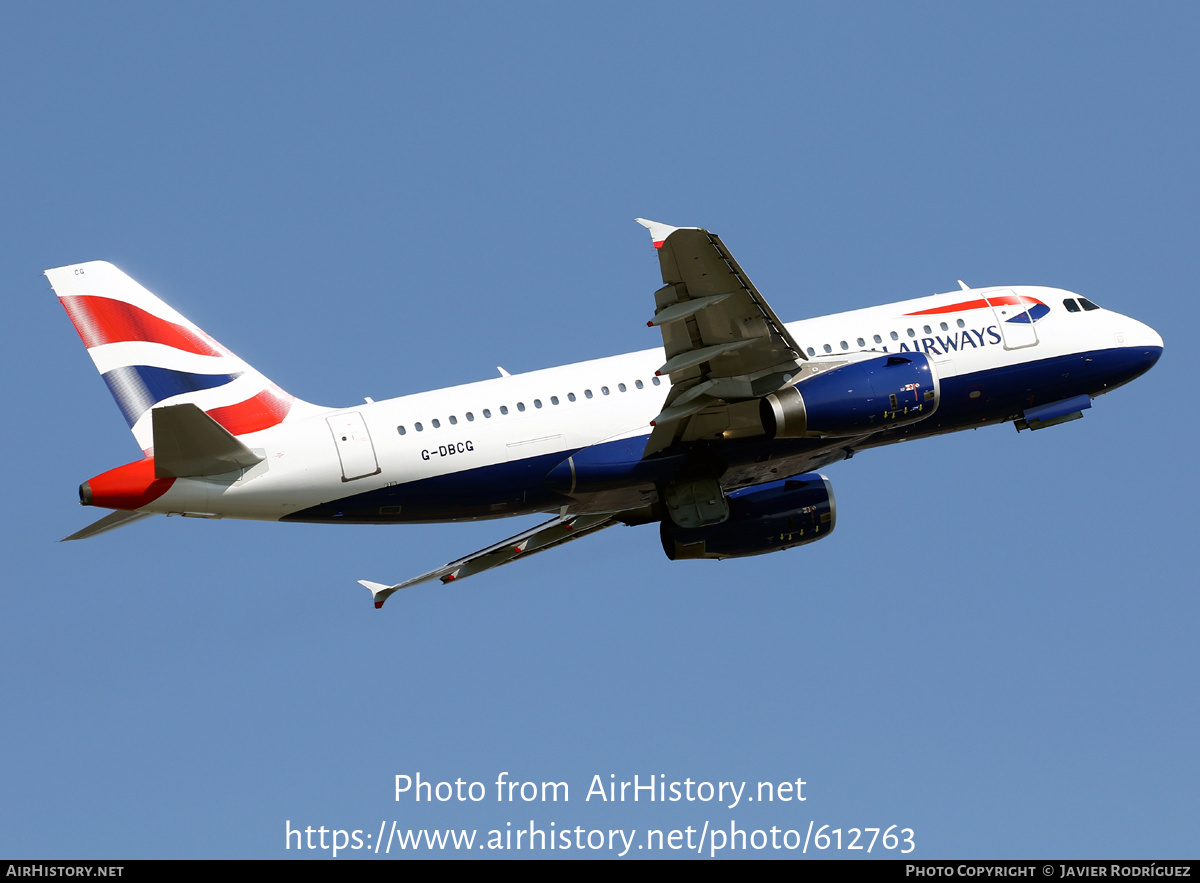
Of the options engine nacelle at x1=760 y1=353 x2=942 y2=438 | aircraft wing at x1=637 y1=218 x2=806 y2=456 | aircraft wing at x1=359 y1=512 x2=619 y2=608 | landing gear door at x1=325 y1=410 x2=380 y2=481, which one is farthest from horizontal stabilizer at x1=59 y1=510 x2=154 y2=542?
engine nacelle at x1=760 y1=353 x2=942 y2=438

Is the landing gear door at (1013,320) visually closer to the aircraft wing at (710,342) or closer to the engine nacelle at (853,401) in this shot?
the engine nacelle at (853,401)

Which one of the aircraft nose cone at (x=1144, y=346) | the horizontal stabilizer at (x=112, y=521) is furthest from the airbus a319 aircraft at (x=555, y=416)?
the aircraft nose cone at (x=1144, y=346)

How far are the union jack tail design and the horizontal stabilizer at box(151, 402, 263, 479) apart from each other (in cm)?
148

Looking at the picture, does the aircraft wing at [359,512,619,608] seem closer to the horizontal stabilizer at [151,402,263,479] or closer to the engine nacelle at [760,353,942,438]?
the engine nacelle at [760,353,942,438]

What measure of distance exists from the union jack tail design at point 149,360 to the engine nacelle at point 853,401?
11.2 meters

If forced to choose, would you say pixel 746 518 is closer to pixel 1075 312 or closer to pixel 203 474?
pixel 1075 312

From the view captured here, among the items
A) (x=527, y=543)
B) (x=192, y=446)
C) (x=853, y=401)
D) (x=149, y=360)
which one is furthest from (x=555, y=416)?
(x=149, y=360)

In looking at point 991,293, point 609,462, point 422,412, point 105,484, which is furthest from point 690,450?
point 105,484

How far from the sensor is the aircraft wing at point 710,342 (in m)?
30.3

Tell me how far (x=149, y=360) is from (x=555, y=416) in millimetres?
9401

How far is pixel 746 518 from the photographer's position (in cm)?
3866

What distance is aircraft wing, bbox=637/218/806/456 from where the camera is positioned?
30.3 m
